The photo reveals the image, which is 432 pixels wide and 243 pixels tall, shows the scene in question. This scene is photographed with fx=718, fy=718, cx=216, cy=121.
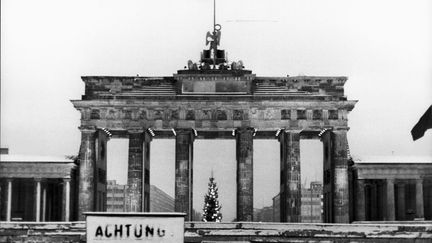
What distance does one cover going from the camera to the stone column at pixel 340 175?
2000 inches

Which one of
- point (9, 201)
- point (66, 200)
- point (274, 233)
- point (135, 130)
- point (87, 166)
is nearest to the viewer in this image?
point (274, 233)

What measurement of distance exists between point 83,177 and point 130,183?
3.49 meters

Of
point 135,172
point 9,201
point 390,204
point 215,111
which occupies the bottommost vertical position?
point 390,204

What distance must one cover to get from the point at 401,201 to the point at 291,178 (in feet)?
31.3

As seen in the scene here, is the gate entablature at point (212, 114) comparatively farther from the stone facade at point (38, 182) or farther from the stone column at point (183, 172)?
the stone facade at point (38, 182)

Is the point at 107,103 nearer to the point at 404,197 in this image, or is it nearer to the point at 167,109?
the point at 167,109

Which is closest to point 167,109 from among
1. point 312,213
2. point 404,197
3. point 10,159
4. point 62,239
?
point 10,159

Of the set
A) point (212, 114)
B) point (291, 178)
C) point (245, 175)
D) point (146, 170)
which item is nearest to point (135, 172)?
point (146, 170)

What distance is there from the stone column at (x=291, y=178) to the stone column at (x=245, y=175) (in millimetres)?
2575

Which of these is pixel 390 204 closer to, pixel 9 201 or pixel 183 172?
pixel 183 172

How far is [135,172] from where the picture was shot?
168ft

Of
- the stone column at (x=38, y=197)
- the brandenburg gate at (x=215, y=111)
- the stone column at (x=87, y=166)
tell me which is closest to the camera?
the stone column at (x=87, y=166)

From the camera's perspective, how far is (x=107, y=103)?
5181 centimetres

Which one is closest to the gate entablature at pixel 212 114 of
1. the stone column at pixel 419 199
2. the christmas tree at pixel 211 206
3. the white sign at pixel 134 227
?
the stone column at pixel 419 199
